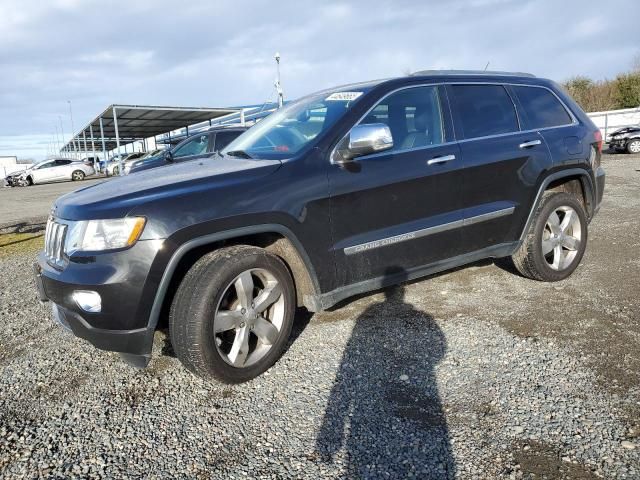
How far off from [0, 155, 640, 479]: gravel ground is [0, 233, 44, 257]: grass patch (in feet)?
11.5

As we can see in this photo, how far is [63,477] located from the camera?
2125 mm

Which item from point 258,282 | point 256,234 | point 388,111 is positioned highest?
point 388,111

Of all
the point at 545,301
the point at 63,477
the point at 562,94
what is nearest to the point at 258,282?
the point at 63,477

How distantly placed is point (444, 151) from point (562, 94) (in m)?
1.83

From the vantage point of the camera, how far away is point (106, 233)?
253cm

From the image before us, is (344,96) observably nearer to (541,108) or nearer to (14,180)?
(541,108)

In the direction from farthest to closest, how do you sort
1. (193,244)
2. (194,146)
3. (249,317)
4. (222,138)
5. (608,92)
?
(608,92), (194,146), (222,138), (249,317), (193,244)

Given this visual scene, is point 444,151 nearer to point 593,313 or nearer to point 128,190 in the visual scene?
point 593,313

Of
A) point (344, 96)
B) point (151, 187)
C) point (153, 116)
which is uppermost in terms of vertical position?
point (153, 116)

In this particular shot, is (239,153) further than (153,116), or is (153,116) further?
(153,116)

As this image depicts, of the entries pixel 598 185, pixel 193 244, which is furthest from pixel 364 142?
Answer: pixel 598 185

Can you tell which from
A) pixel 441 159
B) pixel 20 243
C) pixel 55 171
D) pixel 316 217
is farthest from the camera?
pixel 55 171

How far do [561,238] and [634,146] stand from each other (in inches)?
716

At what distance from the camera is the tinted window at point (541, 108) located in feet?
13.7
